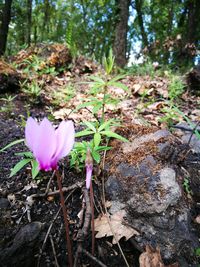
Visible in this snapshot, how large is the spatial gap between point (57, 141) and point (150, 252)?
0.95m

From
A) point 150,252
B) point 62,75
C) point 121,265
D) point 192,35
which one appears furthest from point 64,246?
point 192,35

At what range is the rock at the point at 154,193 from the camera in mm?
1669

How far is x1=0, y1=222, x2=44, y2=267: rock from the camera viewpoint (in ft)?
4.70

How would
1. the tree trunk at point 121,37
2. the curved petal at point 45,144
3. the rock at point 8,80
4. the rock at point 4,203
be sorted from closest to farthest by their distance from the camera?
the curved petal at point 45,144, the rock at point 4,203, the rock at point 8,80, the tree trunk at point 121,37

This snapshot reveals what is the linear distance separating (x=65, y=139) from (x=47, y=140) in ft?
0.24

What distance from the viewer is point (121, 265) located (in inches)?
62.2

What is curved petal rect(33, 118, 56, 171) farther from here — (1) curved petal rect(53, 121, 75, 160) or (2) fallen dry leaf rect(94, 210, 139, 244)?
(2) fallen dry leaf rect(94, 210, 139, 244)

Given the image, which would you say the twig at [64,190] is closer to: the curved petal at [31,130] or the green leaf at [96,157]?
the green leaf at [96,157]

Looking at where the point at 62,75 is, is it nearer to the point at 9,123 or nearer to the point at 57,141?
the point at 9,123

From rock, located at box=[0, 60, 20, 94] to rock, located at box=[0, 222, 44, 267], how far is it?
9.00ft

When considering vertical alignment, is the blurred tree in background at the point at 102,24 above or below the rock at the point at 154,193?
above

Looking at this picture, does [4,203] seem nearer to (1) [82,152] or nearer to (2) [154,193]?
(1) [82,152]

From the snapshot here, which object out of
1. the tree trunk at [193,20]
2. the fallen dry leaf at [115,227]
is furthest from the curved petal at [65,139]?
the tree trunk at [193,20]

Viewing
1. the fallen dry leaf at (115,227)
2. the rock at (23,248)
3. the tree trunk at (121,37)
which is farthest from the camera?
the tree trunk at (121,37)
